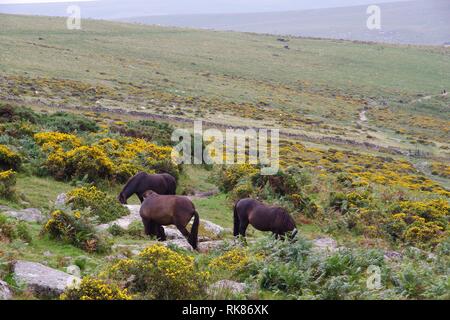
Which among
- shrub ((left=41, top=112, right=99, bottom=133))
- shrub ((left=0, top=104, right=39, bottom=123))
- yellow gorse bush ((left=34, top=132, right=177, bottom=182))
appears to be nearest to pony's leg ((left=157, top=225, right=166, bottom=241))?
yellow gorse bush ((left=34, top=132, right=177, bottom=182))

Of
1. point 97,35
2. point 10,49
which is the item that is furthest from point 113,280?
point 97,35

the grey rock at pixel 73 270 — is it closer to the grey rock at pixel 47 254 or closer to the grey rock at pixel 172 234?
the grey rock at pixel 47 254

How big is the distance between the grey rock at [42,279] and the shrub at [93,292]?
7.0 inches

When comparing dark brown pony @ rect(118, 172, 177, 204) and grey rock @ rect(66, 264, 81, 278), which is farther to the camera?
dark brown pony @ rect(118, 172, 177, 204)

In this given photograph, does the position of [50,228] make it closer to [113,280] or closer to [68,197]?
[68,197]

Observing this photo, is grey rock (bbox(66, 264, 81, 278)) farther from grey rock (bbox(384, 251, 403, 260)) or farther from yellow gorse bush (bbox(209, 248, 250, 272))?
grey rock (bbox(384, 251, 403, 260))

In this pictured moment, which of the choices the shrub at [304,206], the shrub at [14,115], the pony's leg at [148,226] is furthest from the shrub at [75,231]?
the shrub at [14,115]

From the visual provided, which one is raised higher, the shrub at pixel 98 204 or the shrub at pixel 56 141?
the shrub at pixel 56 141

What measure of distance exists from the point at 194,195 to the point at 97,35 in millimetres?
97798

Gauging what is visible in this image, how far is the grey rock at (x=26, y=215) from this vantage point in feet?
42.9

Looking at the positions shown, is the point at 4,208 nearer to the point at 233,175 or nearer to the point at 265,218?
the point at 265,218

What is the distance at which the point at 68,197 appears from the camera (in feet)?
45.5

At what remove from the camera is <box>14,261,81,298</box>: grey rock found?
8.30 metres

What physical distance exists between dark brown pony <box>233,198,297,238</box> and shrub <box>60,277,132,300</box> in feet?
20.3
